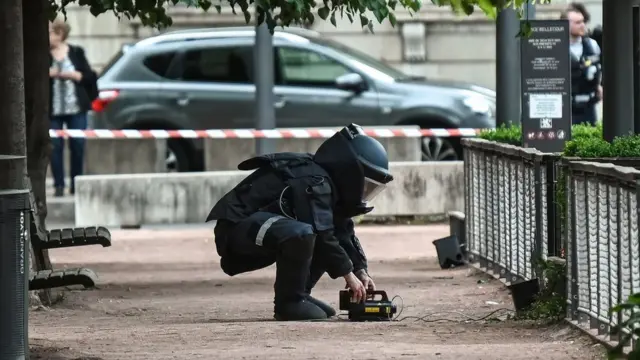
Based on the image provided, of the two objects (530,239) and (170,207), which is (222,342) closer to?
(530,239)

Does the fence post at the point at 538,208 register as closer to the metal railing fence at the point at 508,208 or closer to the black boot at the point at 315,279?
A: the metal railing fence at the point at 508,208

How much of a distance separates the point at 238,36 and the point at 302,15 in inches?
353

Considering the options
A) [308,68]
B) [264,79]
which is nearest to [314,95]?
[308,68]

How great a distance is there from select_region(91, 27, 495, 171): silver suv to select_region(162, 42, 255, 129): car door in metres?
0.01

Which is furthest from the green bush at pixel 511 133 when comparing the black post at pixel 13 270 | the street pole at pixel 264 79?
the black post at pixel 13 270

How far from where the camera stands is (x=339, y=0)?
10.8m

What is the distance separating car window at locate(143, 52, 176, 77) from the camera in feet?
63.7

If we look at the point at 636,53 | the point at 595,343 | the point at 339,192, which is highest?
the point at 636,53

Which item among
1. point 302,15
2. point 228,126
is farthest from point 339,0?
point 228,126

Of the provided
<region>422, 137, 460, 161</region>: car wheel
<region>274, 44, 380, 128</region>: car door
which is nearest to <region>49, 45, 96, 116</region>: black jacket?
<region>274, 44, 380, 128</region>: car door

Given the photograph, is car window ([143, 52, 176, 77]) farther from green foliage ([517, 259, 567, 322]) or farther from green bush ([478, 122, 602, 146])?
green foliage ([517, 259, 567, 322])

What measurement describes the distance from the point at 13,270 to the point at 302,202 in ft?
7.23

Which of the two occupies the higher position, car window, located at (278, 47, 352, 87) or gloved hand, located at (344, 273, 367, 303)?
car window, located at (278, 47, 352, 87)

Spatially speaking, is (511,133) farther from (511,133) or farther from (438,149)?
(438,149)
